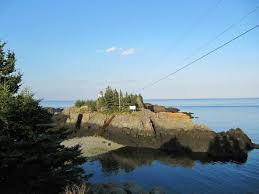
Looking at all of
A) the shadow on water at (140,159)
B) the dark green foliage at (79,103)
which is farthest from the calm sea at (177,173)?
the dark green foliage at (79,103)

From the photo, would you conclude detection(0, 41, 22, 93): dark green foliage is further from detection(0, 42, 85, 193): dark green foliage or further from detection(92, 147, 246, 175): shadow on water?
detection(92, 147, 246, 175): shadow on water

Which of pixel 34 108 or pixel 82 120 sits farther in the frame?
pixel 82 120

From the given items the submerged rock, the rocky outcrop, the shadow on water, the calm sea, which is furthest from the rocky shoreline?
the submerged rock

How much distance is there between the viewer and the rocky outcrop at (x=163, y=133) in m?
46.7

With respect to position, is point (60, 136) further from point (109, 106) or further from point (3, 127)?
point (109, 106)

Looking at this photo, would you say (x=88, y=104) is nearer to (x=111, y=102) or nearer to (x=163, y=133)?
(x=111, y=102)

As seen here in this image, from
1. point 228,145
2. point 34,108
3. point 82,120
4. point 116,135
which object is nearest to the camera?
point 34,108

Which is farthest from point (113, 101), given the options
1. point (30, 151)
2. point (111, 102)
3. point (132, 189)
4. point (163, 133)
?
point (30, 151)

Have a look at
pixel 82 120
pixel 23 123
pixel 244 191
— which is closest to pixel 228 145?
pixel 244 191

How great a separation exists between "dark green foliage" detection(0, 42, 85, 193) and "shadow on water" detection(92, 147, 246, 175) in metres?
17.7

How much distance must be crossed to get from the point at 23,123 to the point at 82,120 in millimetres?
45964

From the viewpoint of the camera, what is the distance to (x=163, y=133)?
2114 inches

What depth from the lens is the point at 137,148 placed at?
5062 cm

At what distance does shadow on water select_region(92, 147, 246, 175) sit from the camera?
39.7 metres
